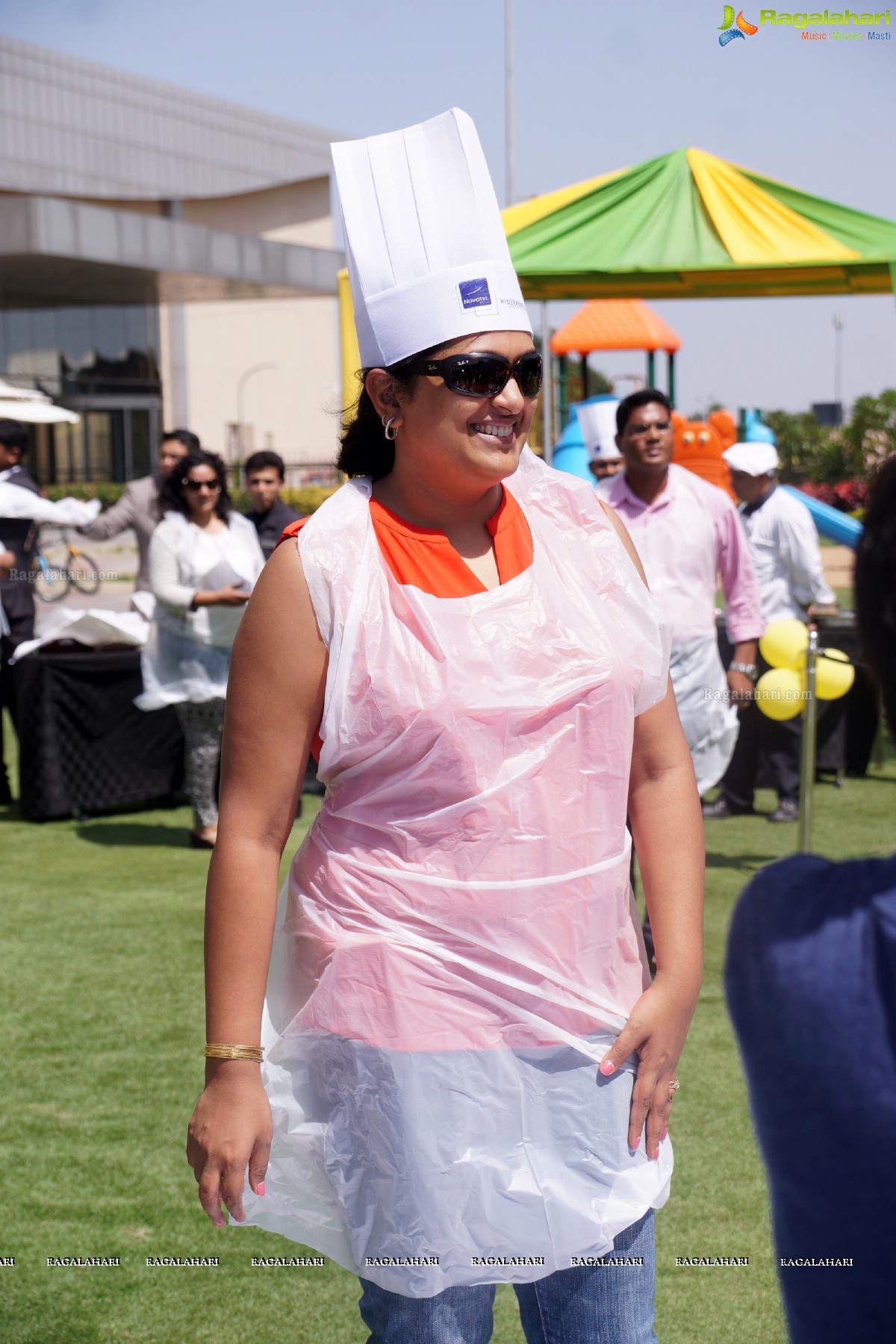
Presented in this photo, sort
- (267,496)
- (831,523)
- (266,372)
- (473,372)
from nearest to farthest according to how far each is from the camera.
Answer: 1. (473,372)
2. (267,496)
3. (831,523)
4. (266,372)

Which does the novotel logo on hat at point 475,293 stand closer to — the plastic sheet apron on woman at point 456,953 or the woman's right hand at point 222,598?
the plastic sheet apron on woman at point 456,953

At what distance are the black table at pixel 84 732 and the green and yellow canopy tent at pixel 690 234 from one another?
78.3 inches

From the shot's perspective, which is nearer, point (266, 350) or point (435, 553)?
point (435, 553)

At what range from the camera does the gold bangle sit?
1.63 meters

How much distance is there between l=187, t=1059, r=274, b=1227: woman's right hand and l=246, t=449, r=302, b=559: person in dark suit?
560 cm

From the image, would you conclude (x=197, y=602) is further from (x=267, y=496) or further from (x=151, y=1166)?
(x=151, y=1166)

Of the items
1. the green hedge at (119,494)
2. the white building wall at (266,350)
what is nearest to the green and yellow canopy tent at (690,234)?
the green hedge at (119,494)

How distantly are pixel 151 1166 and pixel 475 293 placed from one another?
7.83ft

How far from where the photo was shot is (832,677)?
5.42 m

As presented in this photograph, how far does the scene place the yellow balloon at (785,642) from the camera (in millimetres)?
5402

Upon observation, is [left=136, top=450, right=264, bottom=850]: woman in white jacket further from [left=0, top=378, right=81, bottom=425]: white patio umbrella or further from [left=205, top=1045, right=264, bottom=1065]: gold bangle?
[left=0, top=378, right=81, bottom=425]: white patio umbrella

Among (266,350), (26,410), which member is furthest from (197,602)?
(266,350)

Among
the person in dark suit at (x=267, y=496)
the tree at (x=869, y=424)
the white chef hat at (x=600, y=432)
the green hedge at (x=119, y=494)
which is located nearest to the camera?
the person in dark suit at (x=267, y=496)

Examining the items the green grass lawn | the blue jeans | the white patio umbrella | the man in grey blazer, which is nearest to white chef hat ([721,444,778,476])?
the green grass lawn
